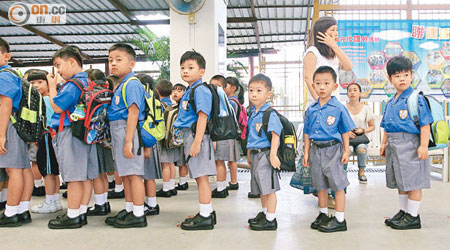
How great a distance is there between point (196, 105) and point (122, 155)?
59cm

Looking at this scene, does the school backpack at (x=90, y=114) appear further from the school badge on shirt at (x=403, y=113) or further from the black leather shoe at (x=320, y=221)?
the school badge on shirt at (x=403, y=113)

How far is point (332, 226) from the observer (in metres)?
2.45

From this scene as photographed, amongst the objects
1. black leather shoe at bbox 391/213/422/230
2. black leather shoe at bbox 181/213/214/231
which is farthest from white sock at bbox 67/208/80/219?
black leather shoe at bbox 391/213/422/230

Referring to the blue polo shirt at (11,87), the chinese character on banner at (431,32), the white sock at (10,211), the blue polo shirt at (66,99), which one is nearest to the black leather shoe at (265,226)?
the blue polo shirt at (66,99)

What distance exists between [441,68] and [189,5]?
3795 mm

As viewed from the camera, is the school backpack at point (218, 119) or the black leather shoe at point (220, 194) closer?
the school backpack at point (218, 119)

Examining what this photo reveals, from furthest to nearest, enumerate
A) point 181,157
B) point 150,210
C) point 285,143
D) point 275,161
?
point 181,157, point 150,210, point 285,143, point 275,161

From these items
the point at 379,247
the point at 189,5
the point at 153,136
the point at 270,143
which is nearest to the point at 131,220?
the point at 153,136

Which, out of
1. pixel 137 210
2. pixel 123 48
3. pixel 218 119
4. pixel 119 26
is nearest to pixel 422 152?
pixel 218 119

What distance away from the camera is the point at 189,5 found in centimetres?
504

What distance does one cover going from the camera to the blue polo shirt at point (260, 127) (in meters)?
2.46

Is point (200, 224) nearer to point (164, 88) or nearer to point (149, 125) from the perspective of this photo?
point (149, 125)

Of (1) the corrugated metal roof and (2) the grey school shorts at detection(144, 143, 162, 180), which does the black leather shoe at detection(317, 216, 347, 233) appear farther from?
(1) the corrugated metal roof

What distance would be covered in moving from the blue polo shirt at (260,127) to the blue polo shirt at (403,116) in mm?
Result: 775
